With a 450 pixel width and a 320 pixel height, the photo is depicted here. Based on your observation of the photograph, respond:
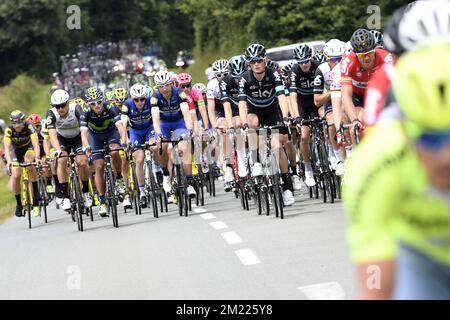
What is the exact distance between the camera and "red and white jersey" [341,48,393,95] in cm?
1312

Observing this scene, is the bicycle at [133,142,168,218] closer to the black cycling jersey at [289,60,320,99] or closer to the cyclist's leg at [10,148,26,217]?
the black cycling jersey at [289,60,320,99]

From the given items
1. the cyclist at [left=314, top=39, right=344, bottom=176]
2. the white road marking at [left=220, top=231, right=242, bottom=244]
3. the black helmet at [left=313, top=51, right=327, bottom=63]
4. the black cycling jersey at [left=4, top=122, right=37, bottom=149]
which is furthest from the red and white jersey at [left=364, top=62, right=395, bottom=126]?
the black cycling jersey at [left=4, top=122, right=37, bottom=149]

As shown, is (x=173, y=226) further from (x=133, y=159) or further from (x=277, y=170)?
(x=133, y=159)

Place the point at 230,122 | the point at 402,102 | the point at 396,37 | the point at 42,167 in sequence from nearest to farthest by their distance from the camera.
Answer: the point at 402,102 → the point at 396,37 → the point at 230,122 → the point at 42,167

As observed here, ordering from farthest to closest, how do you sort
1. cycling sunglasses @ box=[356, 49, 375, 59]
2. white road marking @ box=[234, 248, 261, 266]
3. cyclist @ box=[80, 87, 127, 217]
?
1. cyclist @ box=[80, 87, 127, 217]
2. cycling sunglasses @ box=[356, 49, 375, 59]
3. white road marking @ box=[234, 248, 261, 266]

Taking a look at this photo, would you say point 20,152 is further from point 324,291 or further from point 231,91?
point 324,291

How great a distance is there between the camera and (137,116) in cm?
1820

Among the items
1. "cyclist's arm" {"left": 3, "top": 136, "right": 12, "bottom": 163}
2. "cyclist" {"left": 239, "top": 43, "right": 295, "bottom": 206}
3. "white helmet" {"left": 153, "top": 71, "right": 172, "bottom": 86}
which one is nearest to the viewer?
"cyclist" {"left": 239, "top": 43, "right": 295, "bottom": 206}

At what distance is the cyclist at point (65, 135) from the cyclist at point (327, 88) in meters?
3.65

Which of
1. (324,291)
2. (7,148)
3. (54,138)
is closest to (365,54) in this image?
(324,291)

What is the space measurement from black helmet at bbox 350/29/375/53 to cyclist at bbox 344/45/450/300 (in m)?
8.70

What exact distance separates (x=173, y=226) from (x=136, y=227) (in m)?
0.84

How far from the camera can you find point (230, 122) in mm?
16312
